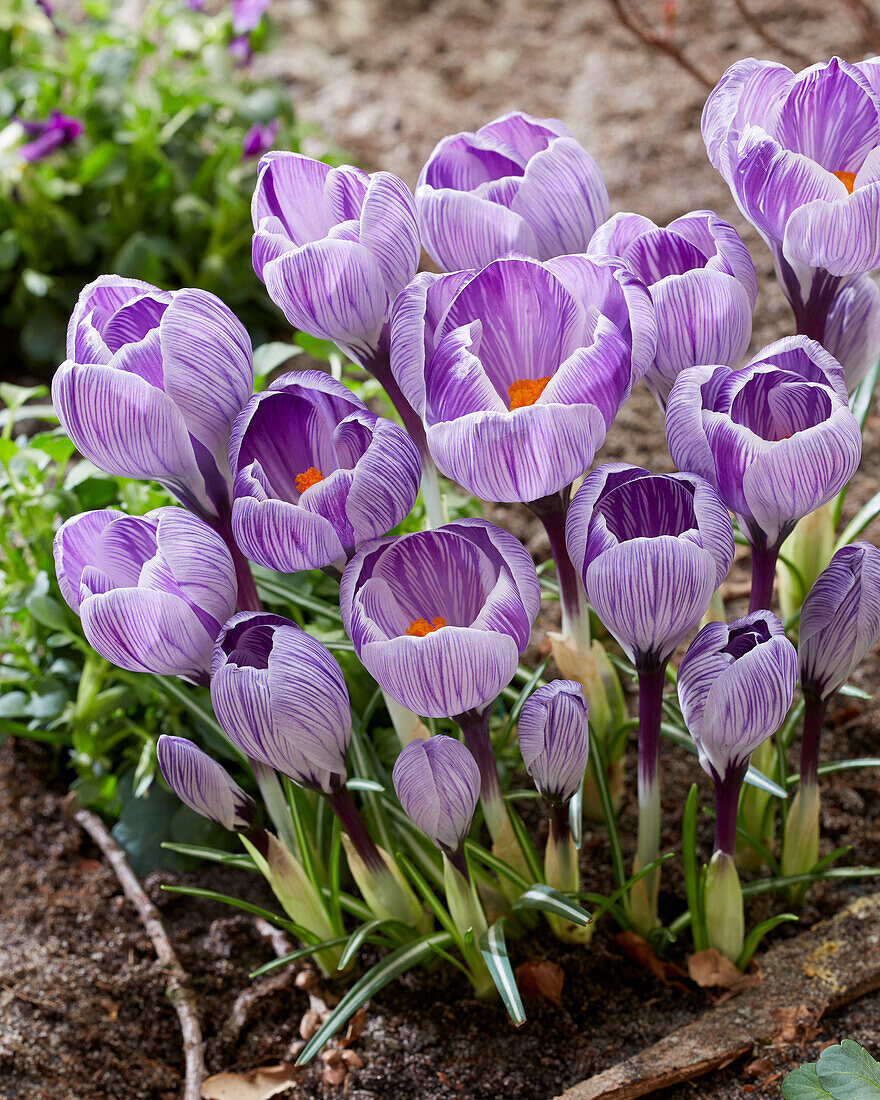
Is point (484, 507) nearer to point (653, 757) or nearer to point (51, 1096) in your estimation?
point (653, 757)

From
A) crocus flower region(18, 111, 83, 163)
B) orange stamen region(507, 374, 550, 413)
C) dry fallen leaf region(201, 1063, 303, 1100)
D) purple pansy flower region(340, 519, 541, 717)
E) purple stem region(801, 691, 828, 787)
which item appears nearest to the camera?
purple pansy flower region(340, 519, 541, 717)

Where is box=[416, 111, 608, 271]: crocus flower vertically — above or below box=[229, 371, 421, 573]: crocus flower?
above

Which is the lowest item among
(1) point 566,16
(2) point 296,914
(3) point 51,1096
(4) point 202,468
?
(3) point 51,1096

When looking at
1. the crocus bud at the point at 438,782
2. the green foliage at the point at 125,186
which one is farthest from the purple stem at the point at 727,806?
the green foliage at the point at 125,186

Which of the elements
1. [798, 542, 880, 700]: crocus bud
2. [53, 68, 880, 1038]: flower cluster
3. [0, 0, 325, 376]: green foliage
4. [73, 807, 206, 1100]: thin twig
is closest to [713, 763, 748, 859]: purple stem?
[53, 68, 880, 1038]: flower cluster

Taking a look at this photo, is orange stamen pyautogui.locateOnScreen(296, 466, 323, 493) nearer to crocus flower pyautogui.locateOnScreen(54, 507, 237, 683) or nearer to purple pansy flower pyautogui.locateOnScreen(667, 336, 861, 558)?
crocus flower pyautogui.locateOnScreen(54, 507, 237, 683)

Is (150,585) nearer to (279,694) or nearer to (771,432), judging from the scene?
(279,694)

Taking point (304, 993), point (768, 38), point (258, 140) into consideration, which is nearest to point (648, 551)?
point (304, 993)

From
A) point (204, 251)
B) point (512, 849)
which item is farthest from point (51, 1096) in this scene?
point (204, 251)
